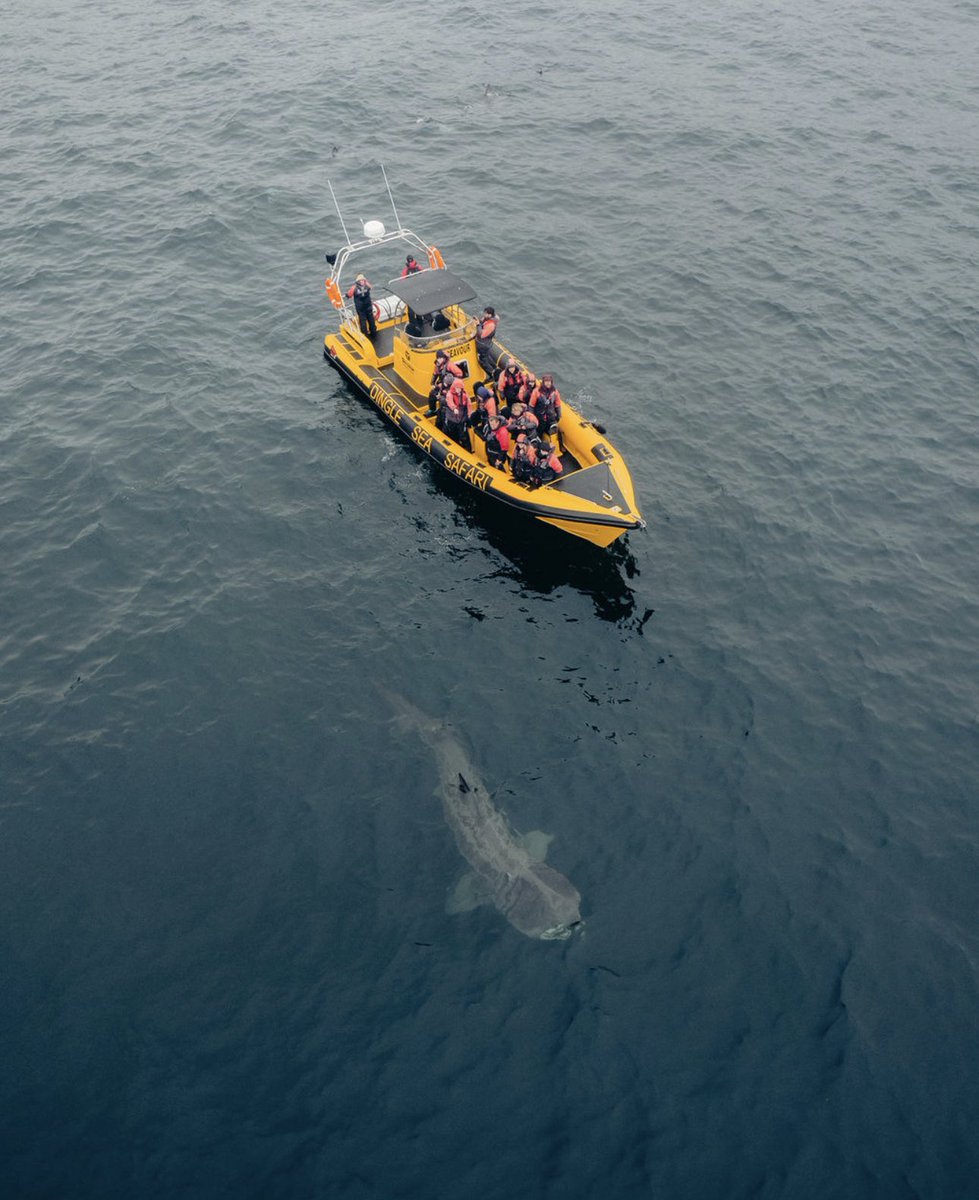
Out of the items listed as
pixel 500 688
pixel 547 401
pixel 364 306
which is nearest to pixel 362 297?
pixel 364 306

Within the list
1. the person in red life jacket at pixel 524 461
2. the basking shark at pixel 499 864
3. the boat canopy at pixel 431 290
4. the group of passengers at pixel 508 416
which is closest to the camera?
the basking shark at pixel 499 864

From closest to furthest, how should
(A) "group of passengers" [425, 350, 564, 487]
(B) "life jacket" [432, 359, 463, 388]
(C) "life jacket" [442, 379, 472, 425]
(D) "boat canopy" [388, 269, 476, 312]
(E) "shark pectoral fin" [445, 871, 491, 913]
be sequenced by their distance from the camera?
(E) "shark pectoral fin" [445, 871, 491, 913] → (A) "group of passengers" [425, 350, 564, 487] → (C) "life jacket" [442, 379, 472, 425] → (B) "life jacket" [432, 359, 463, 388] → (D) "boat canopy" [388, 269, 476, 312]

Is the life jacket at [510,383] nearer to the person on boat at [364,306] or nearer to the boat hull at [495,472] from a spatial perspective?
the boat hull at [495,472]

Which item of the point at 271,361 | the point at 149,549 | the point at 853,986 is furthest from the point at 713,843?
the point at 271,361

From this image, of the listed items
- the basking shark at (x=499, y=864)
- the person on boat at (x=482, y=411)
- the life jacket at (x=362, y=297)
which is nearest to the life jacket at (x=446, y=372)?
the person on boat at (x=482, y=411)

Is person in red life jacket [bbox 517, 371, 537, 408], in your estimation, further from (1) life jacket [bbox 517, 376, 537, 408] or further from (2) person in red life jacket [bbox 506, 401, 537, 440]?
(2) person in red life jacket [bbox 506, 401, 537, 440]

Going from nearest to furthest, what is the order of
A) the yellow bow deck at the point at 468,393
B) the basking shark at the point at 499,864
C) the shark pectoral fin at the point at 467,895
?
the basking shark at the point at 499,864, the shark pectoral fin at the point at 467,895, the yellow bow deck at the point at 468,393

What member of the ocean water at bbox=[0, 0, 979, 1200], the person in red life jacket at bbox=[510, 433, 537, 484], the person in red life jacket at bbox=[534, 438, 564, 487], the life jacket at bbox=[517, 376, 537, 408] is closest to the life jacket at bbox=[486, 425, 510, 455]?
the person in red life jacket at bbox=[510, 433, 537, 484]

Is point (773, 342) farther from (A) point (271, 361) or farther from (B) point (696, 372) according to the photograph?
(A) point (271, 361)
